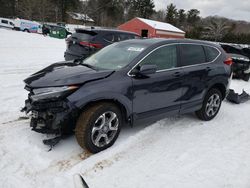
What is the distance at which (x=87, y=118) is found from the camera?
3.29 metres

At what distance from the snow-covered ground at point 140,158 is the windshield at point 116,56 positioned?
1.23 metres

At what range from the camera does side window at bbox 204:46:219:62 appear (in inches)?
197

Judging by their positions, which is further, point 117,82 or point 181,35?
point 181,35

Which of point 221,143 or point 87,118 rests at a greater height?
point 87,118

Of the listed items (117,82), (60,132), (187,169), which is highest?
(117,82)

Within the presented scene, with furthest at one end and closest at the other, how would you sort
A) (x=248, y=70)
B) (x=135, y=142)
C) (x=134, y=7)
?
(x=134, y=7) < (x=248, y=70) < (x=135, y=142)

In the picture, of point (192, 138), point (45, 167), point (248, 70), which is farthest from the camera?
point (248, 70)

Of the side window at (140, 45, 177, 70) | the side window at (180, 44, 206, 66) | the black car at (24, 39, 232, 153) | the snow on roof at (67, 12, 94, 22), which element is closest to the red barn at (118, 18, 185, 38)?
the snow on roof at (67, 12, 94, 22)

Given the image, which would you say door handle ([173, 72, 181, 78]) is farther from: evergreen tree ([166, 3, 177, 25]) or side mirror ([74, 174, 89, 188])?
evergreen tree ([166, 3, 177, 25])

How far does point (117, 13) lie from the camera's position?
217 ft

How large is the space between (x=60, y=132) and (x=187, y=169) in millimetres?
1863

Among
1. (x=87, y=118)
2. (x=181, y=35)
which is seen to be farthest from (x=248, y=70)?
(x=181, y=35)

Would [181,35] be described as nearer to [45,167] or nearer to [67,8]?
[67,8]

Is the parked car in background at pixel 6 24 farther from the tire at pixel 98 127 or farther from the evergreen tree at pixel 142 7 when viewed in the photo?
the evergreen tree at pixel 142 7
